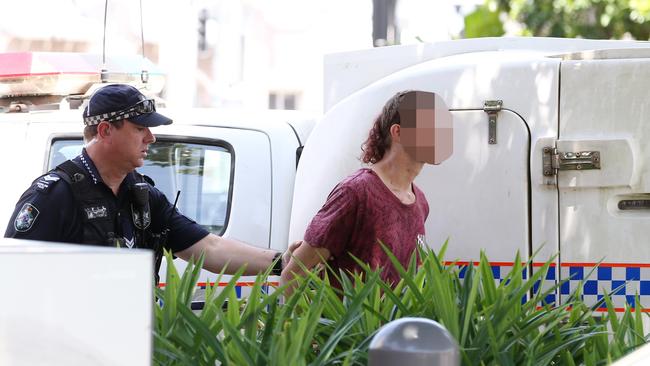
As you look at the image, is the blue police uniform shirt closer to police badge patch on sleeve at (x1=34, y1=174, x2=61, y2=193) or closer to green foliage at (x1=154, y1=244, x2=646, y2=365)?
police badge patch on sleeve at (x1=34, y1=174, x2=61, y2=193)

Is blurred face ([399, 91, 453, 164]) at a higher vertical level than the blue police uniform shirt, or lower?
higher

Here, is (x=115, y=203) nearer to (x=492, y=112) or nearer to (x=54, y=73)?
(x=492, y=112)

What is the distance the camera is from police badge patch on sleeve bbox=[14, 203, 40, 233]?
417cm

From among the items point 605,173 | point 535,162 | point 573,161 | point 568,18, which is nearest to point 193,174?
point 535,162

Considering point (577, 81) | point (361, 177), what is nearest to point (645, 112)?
point (577, 81)

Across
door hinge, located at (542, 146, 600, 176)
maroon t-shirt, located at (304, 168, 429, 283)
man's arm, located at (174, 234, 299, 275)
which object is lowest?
man's arm, located at (174, 234, 299, 275)

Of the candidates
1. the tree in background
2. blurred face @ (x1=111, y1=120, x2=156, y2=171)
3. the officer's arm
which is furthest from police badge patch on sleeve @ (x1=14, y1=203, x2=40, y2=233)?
the tree in background

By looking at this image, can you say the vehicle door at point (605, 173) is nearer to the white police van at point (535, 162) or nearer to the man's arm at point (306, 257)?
the white police van at point (535, 162)

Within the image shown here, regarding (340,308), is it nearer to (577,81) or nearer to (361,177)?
(361,177)

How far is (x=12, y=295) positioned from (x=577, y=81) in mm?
3023

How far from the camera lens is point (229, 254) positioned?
4.70 m

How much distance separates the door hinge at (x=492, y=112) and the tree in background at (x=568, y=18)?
11.8m

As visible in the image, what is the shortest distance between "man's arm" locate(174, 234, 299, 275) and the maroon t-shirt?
44cm

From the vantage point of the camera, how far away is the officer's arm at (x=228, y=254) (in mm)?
4582
